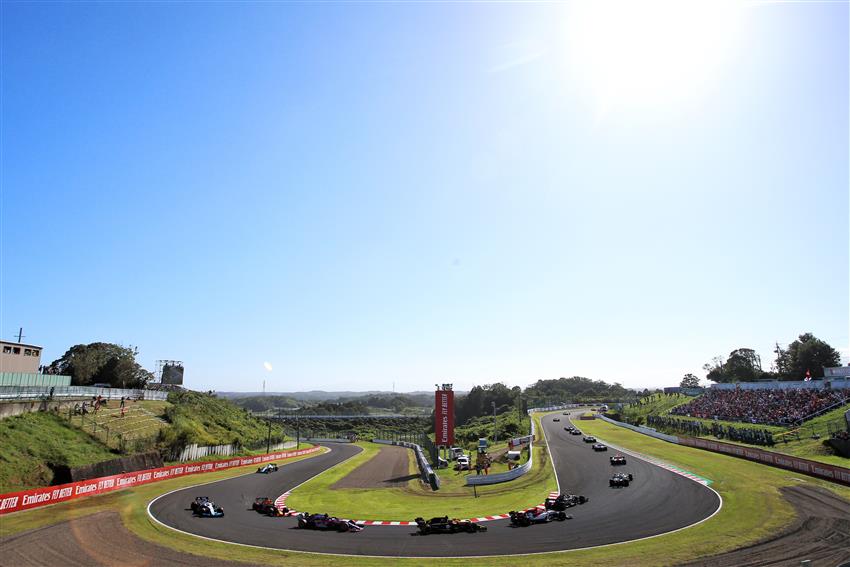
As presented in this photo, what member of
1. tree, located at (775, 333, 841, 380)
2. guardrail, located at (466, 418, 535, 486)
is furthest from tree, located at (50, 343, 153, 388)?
tree, located at (775, 333, 841, 380)

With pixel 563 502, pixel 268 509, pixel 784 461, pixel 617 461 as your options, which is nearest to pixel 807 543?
pixel 563 502

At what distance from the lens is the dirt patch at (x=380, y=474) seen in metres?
57.7

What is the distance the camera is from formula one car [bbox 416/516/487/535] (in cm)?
3250

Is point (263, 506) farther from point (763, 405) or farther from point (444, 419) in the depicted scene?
point (763, 405)

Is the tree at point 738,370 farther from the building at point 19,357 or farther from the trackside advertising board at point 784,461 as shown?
the building at point 19,357

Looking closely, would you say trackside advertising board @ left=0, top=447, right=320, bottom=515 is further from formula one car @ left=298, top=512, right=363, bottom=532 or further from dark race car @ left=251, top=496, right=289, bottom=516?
formula one car @ left=298, top=512, right=363, bottom=532

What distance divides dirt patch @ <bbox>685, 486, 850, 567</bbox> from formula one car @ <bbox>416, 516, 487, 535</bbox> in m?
13.2

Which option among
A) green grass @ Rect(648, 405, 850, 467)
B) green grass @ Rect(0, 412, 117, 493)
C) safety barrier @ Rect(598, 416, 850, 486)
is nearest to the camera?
safety barrier @ Rect(598, 416, 850, 486)

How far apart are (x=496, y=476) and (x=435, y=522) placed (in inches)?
810

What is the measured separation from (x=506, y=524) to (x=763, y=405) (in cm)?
6676

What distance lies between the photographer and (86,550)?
29688 mm


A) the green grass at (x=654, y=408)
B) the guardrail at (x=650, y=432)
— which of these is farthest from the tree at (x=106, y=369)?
the green grass at (x=654, y=408)

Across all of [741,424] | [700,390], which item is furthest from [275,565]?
[700,390]

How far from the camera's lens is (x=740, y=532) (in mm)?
30703
